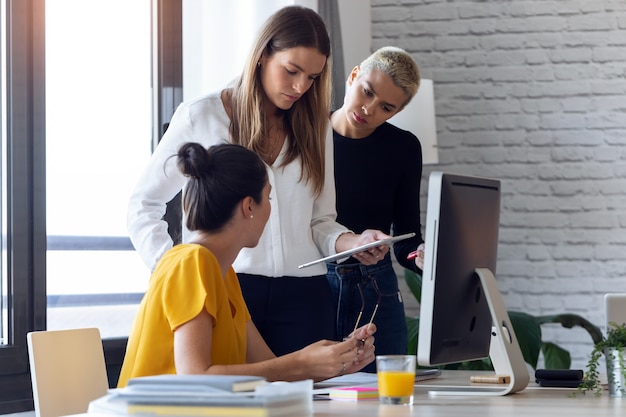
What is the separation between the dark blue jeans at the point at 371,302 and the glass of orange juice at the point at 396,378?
3.01 feet

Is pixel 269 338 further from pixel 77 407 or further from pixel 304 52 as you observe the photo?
pixel 304 52

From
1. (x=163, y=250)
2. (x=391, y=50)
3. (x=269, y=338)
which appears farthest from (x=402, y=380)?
(x=391, y=50)

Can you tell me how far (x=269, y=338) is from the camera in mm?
2072

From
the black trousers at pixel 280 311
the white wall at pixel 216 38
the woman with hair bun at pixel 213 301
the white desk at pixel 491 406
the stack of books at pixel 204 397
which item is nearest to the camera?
the stack of books at pixel 204 397

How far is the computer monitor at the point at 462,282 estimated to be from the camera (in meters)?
1.61

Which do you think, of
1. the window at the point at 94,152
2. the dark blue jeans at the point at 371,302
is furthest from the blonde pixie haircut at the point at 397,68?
the window at the point at 94,152

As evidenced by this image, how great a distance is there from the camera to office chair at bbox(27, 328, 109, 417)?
1.69 meters

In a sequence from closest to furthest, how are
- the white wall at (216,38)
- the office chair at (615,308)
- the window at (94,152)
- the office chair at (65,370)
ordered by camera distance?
1. the office chair at (65,370)
2. the office chair at (615,308)
3. the window at (94,152)
4. the white wall at (216,38)

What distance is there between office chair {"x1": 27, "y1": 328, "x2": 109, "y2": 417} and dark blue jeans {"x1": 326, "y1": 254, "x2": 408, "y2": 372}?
776mm

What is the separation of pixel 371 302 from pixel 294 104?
652 millimetres

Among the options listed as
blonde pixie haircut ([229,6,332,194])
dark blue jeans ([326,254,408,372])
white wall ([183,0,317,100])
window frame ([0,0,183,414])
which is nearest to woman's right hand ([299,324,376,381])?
blonde pixie haircut ([229,6,332,194])

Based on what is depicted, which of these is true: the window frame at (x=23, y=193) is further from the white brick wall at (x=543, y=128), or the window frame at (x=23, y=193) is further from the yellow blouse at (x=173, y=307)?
the white brick wall at (x=543, y=128)

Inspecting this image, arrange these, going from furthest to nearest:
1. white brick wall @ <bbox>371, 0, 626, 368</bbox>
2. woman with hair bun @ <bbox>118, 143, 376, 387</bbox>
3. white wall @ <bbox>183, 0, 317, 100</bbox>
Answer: white brick wall @ <bbox>371, 0, 626, 368</bbox>, white wall @ <bbox>183, 0, 317, 100</bbox>, woman with hair bun @ <bbox>118, 143, 376, 387</bbox>

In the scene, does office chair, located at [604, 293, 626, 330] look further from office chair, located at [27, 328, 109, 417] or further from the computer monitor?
office chair, located at [27, 328, 109, 417]
